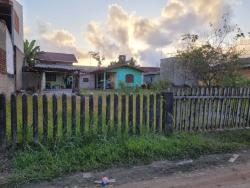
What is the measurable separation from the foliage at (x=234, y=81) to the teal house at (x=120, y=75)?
884 inches

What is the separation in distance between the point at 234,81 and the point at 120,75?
25.0 meters

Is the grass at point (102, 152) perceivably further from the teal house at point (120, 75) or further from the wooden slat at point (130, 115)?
the teal house at point (120, 75)

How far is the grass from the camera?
14.3ft

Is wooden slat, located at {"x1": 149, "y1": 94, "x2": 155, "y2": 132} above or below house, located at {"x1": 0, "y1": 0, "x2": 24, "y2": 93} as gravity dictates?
below

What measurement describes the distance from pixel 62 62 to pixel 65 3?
105ft

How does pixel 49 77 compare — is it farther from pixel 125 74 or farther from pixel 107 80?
pixel 125 74

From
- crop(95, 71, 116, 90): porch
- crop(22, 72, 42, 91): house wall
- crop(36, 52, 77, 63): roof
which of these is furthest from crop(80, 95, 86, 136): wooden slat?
crop(36, 52, 77, 63): roof

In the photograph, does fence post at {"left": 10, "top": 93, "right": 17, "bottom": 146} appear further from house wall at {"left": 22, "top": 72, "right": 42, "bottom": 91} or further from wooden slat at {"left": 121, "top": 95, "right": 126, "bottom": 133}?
house wall at {"left": 22, "top": 72, "right": 42, "bottom": 91}

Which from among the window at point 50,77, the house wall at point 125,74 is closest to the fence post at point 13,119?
the window at point 50,77

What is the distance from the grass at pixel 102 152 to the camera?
4.37m

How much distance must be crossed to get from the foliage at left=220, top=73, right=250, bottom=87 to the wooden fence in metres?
6.73

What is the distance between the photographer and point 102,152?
496 cm

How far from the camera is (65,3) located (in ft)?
38.8

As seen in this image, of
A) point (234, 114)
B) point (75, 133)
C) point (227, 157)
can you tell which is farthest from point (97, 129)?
point (234, 114)
